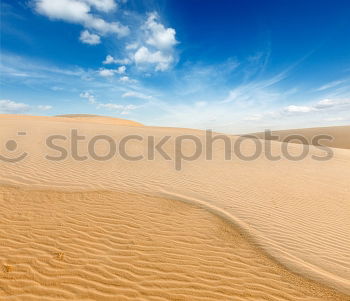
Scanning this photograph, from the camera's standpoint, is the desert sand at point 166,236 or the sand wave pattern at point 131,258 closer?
the sand wave pattern at point 131,258

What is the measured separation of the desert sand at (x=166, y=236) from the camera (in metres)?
3.88

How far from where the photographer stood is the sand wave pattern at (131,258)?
377cm

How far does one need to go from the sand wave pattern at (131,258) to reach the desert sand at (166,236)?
20 mm

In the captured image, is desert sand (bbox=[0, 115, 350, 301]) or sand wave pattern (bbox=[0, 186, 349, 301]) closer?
sand wave pattern (bbox=[0, 186, 349, 301])

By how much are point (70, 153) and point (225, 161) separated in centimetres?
848

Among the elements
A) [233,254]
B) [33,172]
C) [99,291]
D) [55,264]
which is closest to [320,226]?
[233,254]

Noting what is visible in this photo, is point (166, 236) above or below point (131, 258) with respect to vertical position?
above

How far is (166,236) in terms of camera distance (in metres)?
5.29

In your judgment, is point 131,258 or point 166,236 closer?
point 131,258

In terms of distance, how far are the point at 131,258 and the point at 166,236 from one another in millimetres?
1031

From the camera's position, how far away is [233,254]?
481 centimetres

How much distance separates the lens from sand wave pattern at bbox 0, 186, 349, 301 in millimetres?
3768

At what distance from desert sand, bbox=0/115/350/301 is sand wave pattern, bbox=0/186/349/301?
0.02 metres

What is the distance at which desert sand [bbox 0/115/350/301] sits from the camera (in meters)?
3.88
